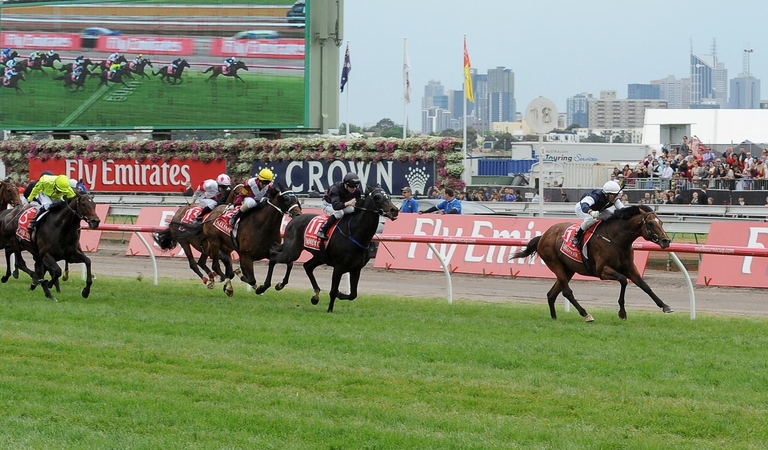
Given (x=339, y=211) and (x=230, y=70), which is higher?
(x=230, y=70)

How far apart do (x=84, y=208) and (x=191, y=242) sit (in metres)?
2.45

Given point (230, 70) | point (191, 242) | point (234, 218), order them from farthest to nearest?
point (230, 70)
point (191, 242)
point (234, 218)

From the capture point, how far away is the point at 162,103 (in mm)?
30531

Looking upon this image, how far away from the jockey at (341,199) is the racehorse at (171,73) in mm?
17447

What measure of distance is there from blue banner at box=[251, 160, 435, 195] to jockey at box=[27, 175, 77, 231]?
1199cm

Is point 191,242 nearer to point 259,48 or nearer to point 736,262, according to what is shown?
point 736,262

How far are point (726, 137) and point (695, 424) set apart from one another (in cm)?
4434

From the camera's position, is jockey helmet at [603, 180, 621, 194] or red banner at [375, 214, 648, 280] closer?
jockey helmet at [603, 180, 621, 194]

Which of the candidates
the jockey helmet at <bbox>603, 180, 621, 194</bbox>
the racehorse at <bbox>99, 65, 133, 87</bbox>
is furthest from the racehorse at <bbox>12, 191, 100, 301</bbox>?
the racehorse at <bbox>99, 65, 133, 87</bbox>

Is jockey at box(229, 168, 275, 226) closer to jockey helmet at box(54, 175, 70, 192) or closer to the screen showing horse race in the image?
jockey helmet at box(54, 175, 70, 192)

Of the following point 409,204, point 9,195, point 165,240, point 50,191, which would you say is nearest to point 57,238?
point 50,191

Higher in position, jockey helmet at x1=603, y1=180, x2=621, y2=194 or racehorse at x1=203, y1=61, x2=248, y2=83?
racehorse at x1=203, y1=61, x2=248, y2=83

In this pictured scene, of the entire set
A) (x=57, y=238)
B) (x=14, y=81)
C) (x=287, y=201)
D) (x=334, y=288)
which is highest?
(x=14, y=81)

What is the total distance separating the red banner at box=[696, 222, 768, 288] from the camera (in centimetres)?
1622
